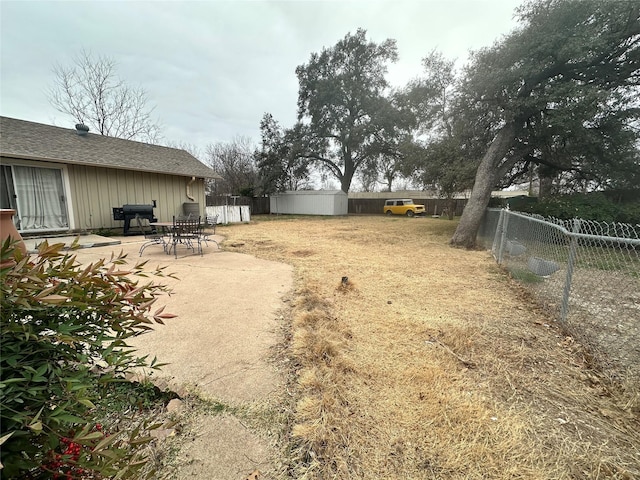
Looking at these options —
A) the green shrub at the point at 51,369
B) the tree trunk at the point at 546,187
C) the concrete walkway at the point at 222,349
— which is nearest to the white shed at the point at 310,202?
the tree trunk at the point at 546,187

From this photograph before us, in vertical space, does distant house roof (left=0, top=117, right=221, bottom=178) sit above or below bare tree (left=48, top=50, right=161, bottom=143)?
below

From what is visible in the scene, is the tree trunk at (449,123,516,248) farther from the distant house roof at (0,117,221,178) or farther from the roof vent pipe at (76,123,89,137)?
the roof vent pipe at (76,123,89,137)

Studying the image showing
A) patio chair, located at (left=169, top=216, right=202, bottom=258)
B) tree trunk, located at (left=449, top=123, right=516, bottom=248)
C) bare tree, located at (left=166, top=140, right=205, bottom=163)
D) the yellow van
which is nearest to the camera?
patio chair, located at (left=169, top=216, right=202, bottom=258)

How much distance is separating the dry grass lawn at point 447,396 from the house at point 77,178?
9175 millimetres

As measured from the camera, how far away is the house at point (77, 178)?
24.4ft

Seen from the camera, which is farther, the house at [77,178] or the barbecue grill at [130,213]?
the barbecue grill at [130,213]

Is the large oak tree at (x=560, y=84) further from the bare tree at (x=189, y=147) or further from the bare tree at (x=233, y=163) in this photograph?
the bare tree at (x=189, y=147)

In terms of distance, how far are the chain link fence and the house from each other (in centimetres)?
1164

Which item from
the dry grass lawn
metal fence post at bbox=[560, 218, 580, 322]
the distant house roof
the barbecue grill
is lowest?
the dry grass lawn

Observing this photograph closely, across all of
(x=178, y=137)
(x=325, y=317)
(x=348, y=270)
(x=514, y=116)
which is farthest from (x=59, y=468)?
(x=178, y=137)

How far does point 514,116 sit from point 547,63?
128 cm

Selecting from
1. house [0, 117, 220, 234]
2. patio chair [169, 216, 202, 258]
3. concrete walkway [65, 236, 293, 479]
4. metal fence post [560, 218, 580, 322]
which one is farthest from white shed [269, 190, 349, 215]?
metal fence post [560, 218, 580, 322]

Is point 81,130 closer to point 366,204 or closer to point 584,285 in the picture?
point 584,285

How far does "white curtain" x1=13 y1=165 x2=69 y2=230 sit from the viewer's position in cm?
746
